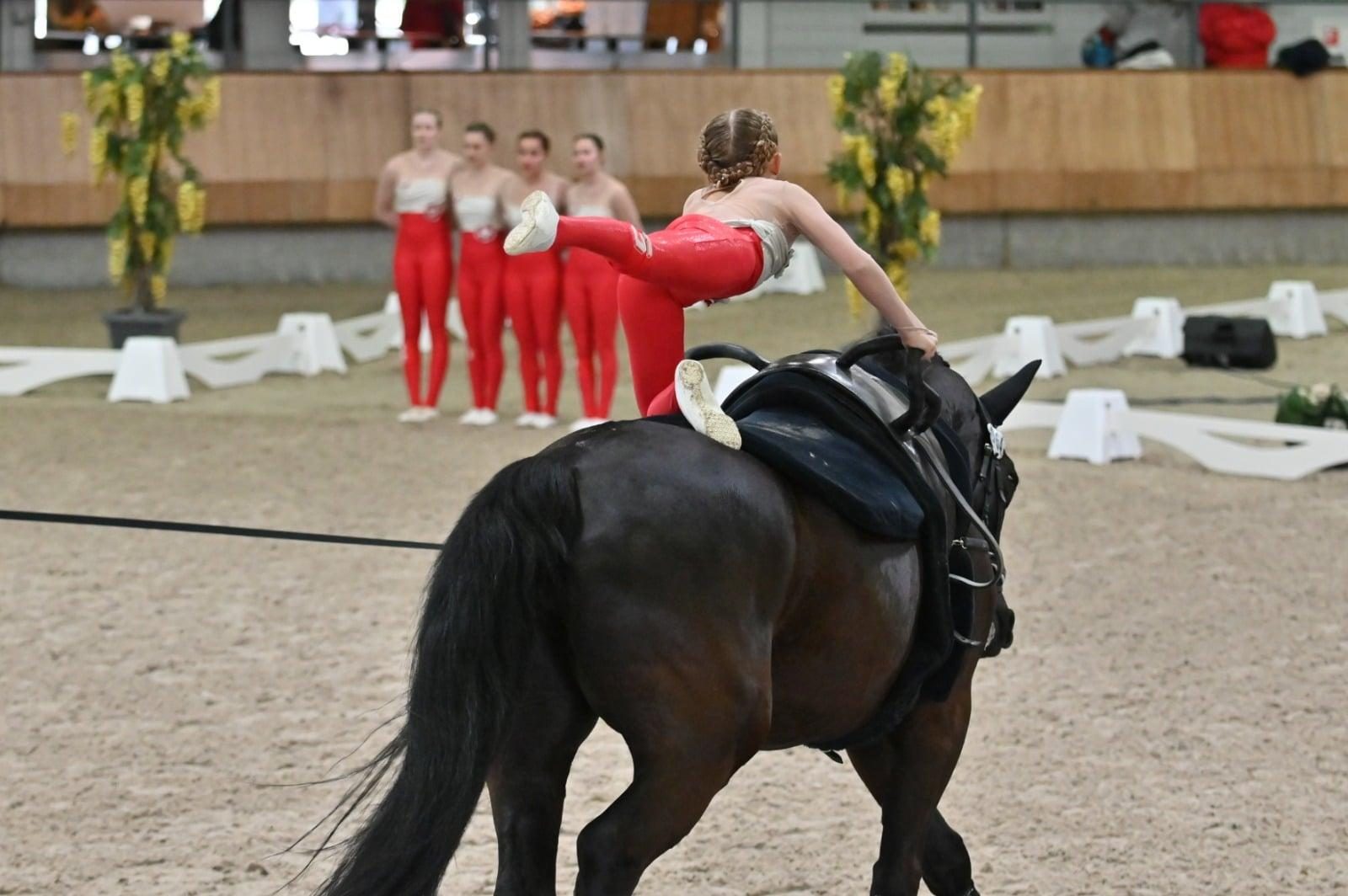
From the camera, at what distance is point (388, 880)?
266 cm

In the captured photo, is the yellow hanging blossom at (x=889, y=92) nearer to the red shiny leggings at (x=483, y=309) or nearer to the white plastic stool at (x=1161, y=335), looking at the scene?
the red shiny leggings at (x=483, y=309)

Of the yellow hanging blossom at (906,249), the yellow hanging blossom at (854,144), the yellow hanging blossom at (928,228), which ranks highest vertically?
the yellow hanging blossom at (854,144)

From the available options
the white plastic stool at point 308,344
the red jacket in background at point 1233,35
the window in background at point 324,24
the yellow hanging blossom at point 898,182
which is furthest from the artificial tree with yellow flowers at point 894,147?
the red jacket in background at point 1233,35

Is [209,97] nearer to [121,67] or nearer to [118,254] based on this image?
[121,67]

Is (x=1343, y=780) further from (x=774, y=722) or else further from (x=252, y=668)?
(x=252, y=668)

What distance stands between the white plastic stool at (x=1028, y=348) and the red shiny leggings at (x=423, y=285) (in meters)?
3.75

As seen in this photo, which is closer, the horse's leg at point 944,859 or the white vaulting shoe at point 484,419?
the horse's leg at point 944,859

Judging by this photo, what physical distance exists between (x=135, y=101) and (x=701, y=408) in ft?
32.3

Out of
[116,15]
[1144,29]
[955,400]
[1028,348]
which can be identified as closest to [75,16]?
[116,15]

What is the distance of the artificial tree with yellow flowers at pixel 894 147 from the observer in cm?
1145

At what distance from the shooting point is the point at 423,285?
35.4ft

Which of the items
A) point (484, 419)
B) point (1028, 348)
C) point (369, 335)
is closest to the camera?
point (484, 419)

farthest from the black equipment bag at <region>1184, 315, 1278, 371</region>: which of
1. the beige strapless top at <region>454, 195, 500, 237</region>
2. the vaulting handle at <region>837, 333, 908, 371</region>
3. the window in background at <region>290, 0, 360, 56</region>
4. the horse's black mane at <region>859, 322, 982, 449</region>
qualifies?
the vaulting handle at <region>837, 333, 908, 371</region>

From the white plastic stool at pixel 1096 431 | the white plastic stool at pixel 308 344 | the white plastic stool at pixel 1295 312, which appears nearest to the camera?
the white plastic stool at pixel 1096 431
